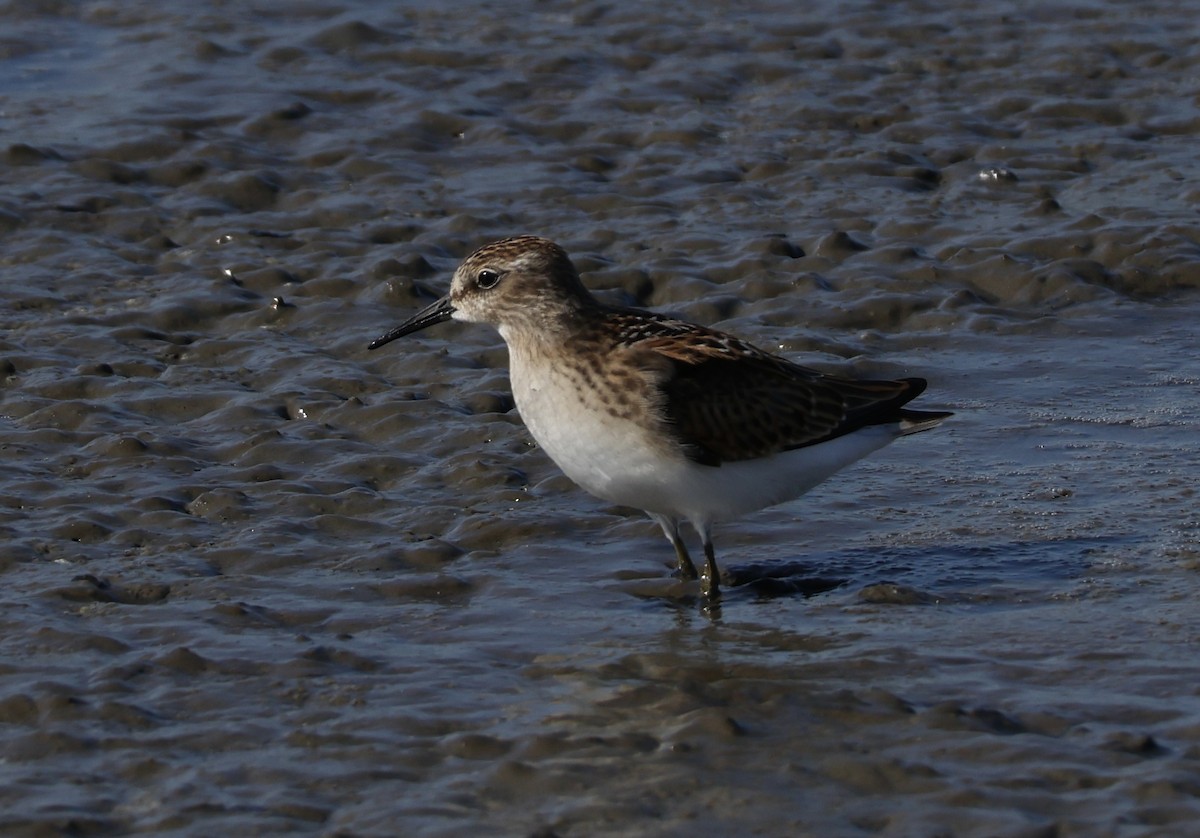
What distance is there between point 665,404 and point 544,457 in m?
1.95

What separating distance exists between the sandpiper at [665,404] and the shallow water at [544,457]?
1.65ft

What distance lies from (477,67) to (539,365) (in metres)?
7.82

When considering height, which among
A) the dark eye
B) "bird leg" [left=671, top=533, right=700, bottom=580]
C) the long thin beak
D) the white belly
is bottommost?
"bird leg" [left=671, top=533, right=700, bottom=580]

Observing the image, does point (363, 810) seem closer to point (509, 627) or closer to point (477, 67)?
point (509, 627)

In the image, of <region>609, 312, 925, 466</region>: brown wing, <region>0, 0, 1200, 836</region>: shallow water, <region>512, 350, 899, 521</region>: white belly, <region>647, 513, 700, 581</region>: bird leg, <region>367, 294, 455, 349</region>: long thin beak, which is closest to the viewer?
<region>0, 0, 1200, 836</region>: shallow water

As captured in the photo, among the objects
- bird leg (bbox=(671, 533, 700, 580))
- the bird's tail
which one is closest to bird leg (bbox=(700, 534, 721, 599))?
bird leg (bbox=(671, 533, 700, 580))

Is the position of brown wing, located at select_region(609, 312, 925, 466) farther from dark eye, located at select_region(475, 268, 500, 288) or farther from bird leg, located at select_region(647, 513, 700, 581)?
dark eye, located at select_region(475, 268, 500, 288)

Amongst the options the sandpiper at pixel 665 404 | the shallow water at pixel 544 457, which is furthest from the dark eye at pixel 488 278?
the shallow water at pixel 544 457

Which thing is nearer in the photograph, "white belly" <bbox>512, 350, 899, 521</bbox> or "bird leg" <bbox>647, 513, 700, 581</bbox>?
"white belly" <bbox>512, 350, 899, 521</bbox>

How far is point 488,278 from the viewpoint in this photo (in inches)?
379

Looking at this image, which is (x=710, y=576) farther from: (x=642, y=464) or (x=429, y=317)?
(x=429, y=317)

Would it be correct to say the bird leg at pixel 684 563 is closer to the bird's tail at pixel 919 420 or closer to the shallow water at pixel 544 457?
the shallow water at pixel 544 457

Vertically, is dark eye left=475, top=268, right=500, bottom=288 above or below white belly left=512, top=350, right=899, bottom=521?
above

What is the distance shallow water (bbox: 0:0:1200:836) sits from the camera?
7.27m
